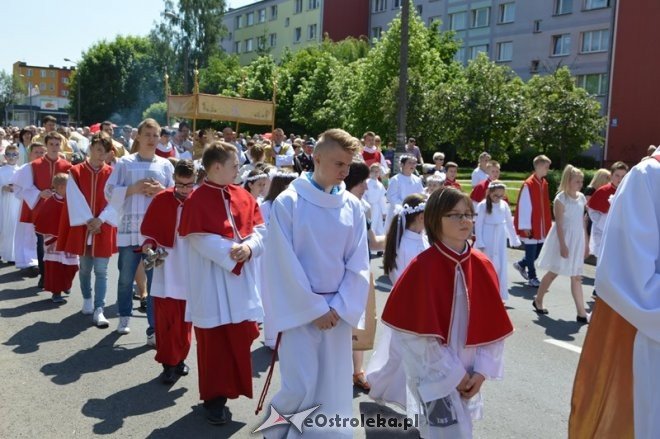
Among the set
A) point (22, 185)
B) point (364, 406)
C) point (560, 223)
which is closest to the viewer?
point (364, 406)

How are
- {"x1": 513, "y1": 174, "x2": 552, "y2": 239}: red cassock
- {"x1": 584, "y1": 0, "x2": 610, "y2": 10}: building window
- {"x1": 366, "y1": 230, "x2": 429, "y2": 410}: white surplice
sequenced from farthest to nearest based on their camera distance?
{"x1": 584, "y1": 0, "x2": 610, "y2": 10}: building window
{"x1": 513, "y1": 174, "x2": 552, "y2": 239}: red cassock
{"x1": 366, "y1": 230, "x2": 429, "y2": 410}: white surplice

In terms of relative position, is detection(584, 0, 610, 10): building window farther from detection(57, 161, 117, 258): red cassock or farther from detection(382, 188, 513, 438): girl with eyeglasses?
detection(382, 188, 513, 438): girl with eyeglasses

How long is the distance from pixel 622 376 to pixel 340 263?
177cm

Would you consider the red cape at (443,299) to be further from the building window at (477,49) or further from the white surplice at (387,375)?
the building window at (477,49)

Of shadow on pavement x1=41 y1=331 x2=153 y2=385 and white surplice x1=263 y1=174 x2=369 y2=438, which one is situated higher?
white surplice x1=263 y1=174 x2=369 y2=438

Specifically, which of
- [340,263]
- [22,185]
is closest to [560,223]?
[340,263]

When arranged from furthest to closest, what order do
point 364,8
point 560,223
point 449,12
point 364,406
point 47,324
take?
1. point 364,8
2. point 449,12
3. point 560,223
4. point 47,324
5. point 364,406

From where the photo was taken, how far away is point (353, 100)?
113 ft

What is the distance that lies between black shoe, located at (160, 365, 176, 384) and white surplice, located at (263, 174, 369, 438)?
2162mm

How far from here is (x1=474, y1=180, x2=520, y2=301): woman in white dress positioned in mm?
9266

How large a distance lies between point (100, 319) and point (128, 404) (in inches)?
93.1

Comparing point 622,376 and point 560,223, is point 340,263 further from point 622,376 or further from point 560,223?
point 560,223

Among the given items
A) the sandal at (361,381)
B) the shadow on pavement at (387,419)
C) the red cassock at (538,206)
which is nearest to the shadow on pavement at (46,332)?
the sandal at (361,381)

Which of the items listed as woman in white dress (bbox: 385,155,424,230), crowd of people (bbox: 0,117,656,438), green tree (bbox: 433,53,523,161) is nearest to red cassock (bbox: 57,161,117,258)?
crowd of people (bbox: 0,117,656,438)
